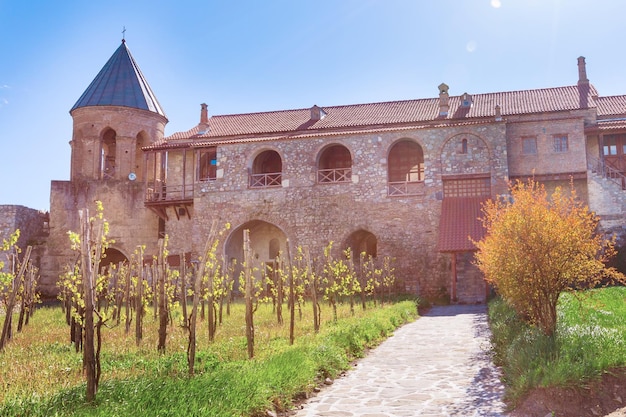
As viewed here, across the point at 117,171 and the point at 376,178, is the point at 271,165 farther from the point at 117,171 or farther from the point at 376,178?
the point at 117,171

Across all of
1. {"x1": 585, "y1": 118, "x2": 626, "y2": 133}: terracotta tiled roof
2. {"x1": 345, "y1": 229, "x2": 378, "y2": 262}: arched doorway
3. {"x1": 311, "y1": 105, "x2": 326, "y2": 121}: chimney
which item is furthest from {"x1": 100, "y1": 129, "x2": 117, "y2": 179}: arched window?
{"x1": 585, "y1": 118, "x2": 626, "y2": 133}: terracotta tiled roof

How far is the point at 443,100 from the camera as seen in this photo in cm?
2562

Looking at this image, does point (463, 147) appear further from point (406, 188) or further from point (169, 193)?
point (169, 193)

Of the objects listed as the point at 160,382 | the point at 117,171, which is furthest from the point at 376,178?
the point at 160,382

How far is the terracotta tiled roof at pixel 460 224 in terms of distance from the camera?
2034cm

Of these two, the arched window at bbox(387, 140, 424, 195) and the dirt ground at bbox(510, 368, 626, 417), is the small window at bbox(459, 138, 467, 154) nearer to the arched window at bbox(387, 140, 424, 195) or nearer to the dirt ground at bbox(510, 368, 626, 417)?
the arched window at bbox(387, 140, 424, 195)

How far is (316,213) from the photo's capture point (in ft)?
78.9

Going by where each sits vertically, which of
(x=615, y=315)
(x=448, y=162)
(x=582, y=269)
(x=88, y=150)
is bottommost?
(x=615, y=315)

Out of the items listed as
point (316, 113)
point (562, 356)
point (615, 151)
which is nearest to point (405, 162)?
point (316, 113)

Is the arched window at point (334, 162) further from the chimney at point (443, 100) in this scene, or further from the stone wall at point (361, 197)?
the chimney at point (443, 100)

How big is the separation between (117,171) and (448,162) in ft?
54.1

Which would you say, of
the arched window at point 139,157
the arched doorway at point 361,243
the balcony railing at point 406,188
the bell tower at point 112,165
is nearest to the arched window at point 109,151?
the bell tower at point 112,165

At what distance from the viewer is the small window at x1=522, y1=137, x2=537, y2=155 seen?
2345 cm

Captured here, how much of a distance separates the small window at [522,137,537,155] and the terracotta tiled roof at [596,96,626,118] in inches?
128
